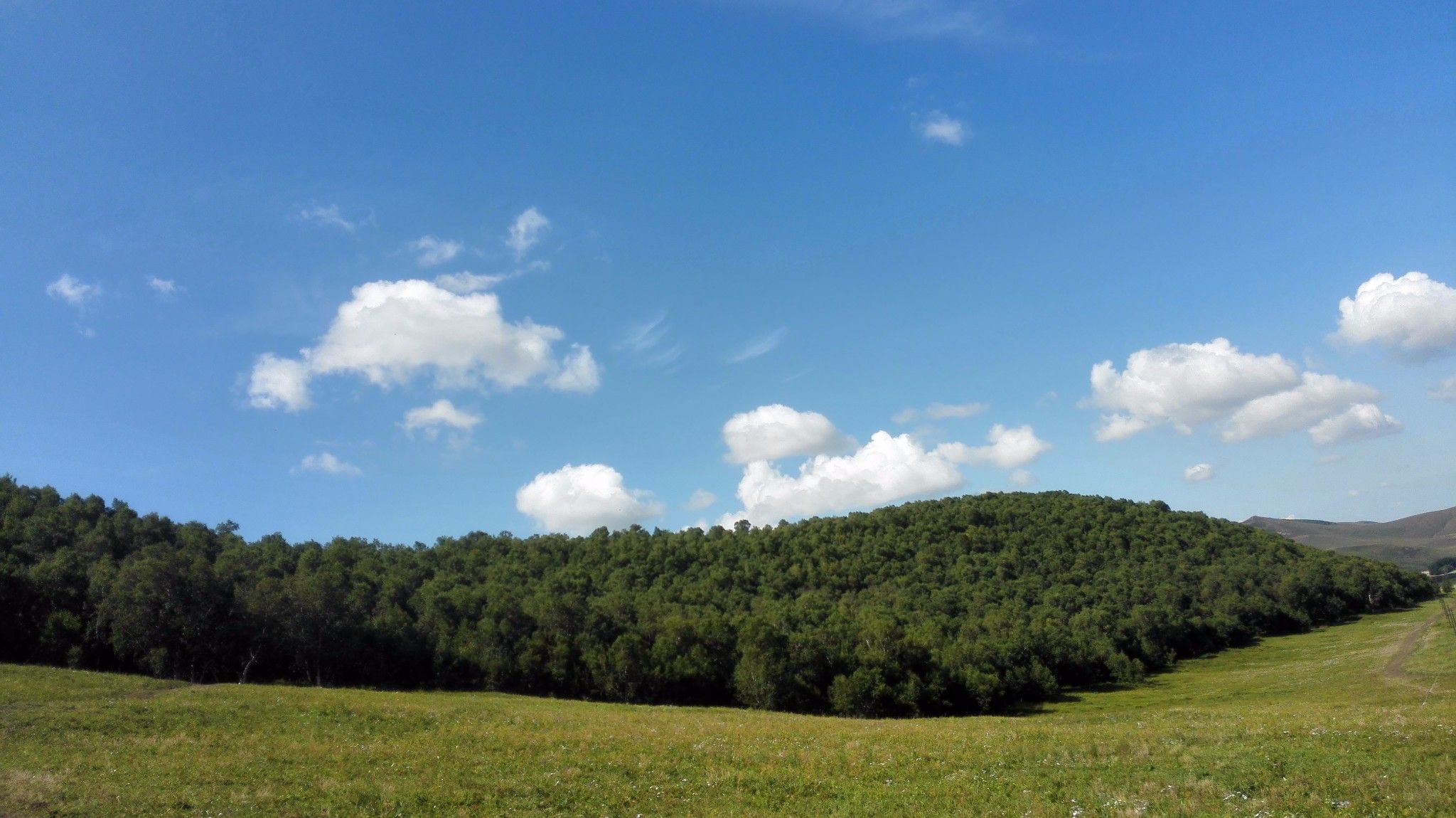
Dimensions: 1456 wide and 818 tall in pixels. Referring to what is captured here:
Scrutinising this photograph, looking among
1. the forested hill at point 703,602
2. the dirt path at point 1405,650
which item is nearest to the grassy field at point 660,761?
the forested hill at point 703,602

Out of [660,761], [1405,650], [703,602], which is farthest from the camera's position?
[703,602]

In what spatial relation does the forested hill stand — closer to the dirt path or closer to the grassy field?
the grassy field

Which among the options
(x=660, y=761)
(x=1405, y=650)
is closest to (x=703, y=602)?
(x=1405, y=650)

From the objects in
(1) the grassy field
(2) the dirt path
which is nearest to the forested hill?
(1) the grassy field

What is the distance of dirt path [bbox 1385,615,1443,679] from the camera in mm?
73350

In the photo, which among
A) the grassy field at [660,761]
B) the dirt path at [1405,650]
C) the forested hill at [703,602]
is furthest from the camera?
the dirt path at [1405,650]

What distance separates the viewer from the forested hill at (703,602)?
6309 centimetres

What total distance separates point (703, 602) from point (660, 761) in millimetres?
92494

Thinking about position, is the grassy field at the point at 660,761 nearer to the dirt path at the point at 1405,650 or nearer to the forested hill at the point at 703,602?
the forested hill at the point at 703,602

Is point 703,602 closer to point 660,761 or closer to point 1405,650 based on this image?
point 1405,650

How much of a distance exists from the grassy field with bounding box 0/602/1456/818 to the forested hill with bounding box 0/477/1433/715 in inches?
1047

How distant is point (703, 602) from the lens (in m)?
115

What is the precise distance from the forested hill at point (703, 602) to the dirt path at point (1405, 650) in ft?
91.0

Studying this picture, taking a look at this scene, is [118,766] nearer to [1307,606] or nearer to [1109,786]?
[1109,786]
